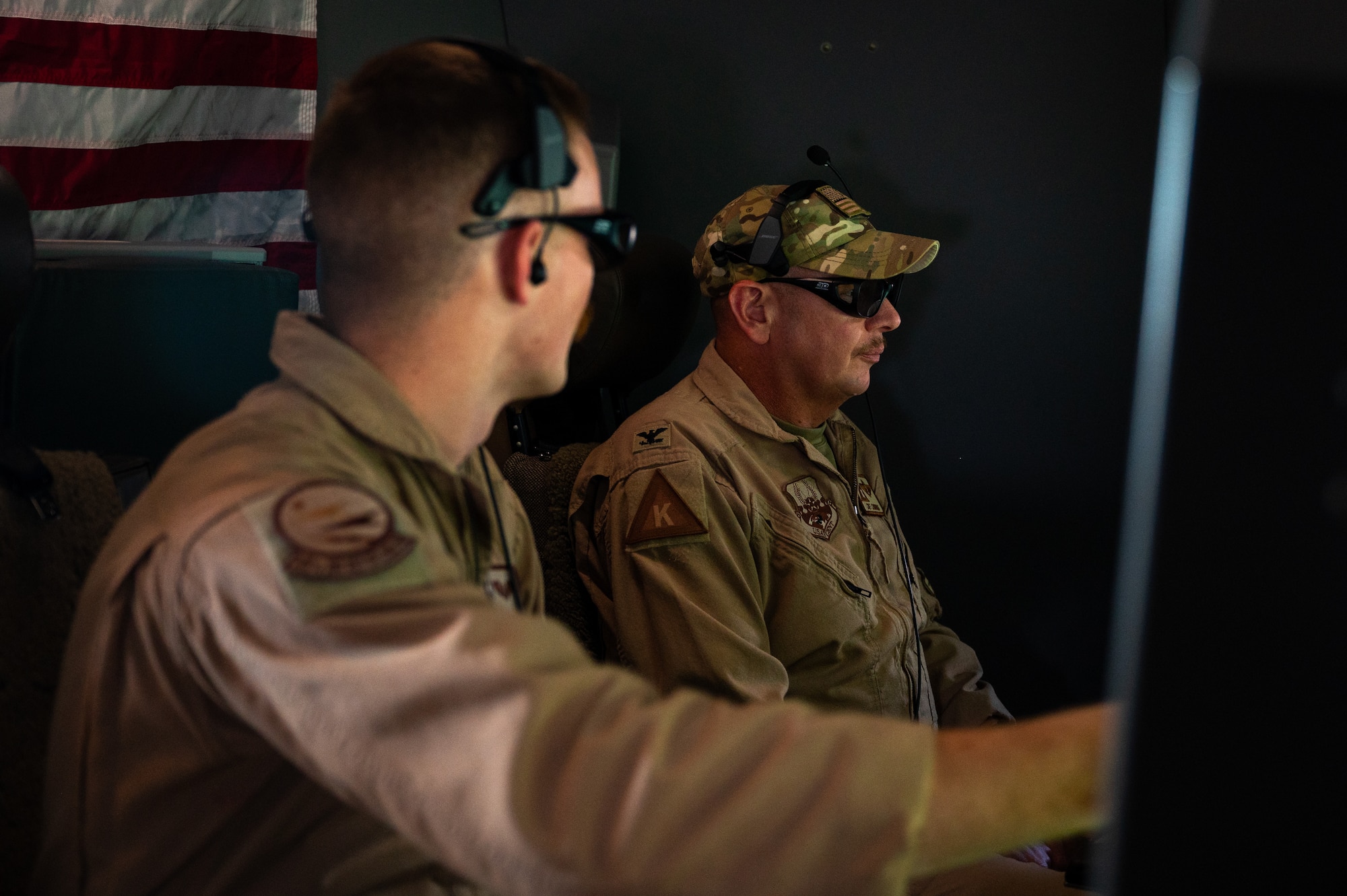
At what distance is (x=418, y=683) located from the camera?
0.62 metres

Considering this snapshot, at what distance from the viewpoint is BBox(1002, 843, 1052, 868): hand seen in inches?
63.6

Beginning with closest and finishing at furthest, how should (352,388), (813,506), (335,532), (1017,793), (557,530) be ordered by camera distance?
(1017,793) → (335,532) → (352,388) → (557,530) → (813,506)

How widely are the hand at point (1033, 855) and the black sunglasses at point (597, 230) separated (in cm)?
110

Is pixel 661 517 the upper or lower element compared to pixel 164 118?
lower

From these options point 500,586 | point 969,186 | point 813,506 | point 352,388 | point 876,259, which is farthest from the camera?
point 969,186

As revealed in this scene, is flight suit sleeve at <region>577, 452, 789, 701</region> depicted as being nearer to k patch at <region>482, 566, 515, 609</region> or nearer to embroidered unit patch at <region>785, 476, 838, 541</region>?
embroidered unit patch at <region>785, 476, 838, 541</region>

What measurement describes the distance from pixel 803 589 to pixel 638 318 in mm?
529

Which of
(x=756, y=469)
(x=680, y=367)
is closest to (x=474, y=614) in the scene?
(x=756, y=469)

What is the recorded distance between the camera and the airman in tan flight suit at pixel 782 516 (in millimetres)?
1471

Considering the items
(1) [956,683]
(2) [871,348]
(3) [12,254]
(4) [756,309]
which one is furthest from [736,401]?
(3) [12,254]

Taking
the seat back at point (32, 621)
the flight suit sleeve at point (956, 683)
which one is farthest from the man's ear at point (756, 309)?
the seat back at point (32, 621)

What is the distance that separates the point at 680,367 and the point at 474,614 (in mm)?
1651

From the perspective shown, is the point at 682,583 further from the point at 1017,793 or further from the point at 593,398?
the point at 1017,793

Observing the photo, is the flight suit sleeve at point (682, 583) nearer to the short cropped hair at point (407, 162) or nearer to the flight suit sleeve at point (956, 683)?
the flight suit sleeve at point (956, 683)
